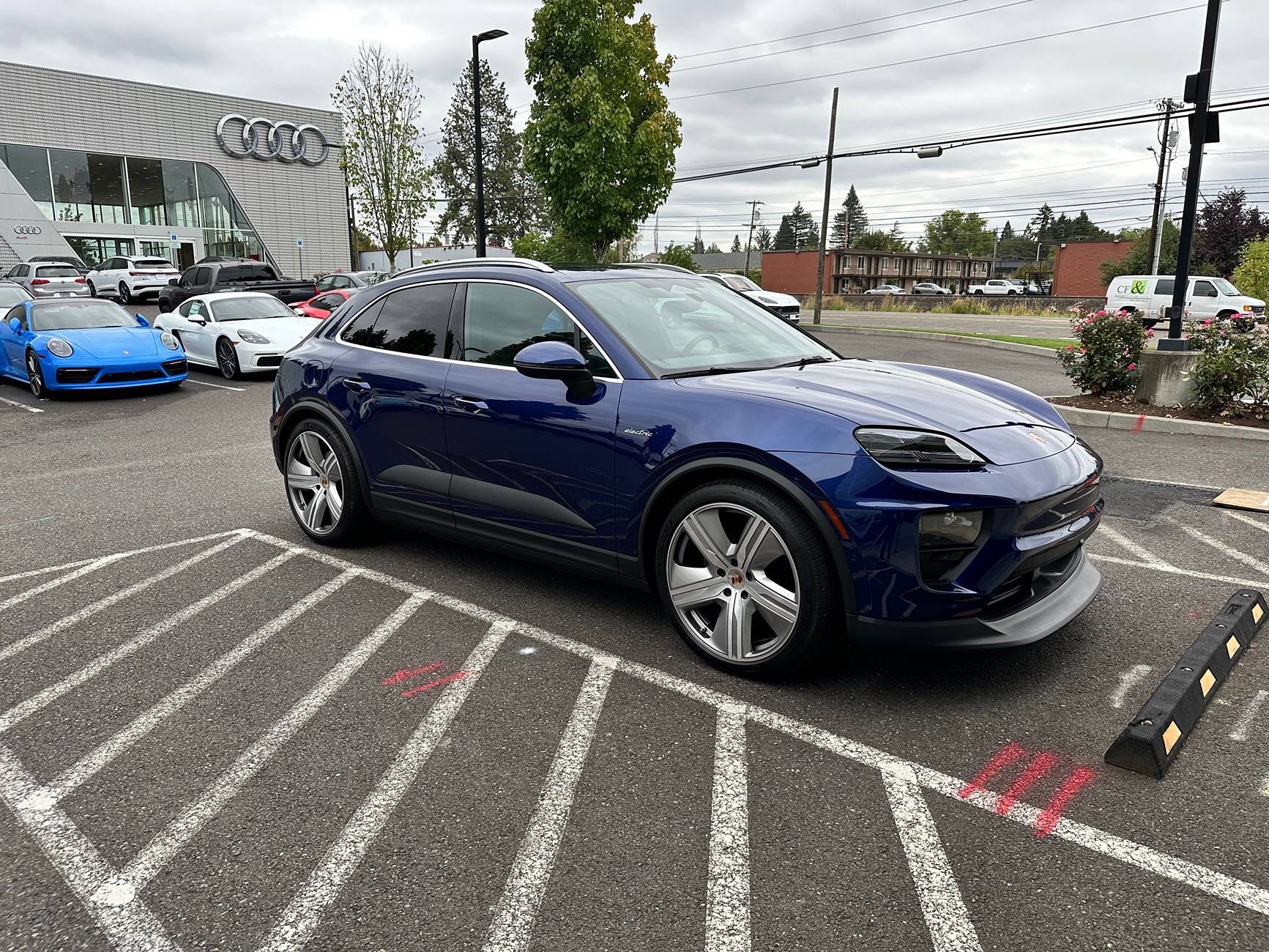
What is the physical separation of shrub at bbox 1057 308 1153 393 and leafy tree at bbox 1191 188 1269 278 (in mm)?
44596

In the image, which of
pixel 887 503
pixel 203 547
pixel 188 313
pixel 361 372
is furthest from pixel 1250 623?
pixel 188 313

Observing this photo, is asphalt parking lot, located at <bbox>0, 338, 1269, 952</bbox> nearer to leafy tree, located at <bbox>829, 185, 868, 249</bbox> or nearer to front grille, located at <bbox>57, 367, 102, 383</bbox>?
front grille, located at <bbox>57, 367, 102, 383</bbox>

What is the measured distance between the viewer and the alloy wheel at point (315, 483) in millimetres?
5270

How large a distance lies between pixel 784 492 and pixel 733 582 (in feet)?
1.41

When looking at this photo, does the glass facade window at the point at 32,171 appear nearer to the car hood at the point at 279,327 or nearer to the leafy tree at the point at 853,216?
the car hood at the point at 279,327

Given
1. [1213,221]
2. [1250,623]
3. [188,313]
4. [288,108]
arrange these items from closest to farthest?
[1250,623] < [188,313] < [288,108] < [1213,221]

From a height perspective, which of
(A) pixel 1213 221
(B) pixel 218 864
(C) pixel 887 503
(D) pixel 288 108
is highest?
(D) pixel 288 108

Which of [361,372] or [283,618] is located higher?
[361,372]

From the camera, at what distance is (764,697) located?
3.45m

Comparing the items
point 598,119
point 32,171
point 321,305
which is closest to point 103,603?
point 321,305

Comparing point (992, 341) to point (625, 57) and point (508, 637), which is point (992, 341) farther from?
point (508, 637)

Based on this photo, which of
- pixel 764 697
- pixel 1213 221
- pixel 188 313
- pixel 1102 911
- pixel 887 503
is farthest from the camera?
pixel 1213 221

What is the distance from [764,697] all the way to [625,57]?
62.4 ft

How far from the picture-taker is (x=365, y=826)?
267 cm
